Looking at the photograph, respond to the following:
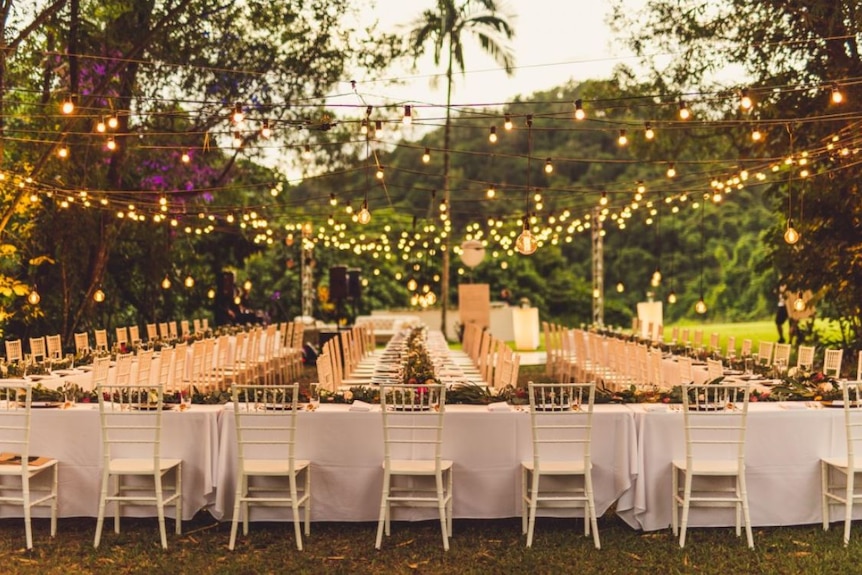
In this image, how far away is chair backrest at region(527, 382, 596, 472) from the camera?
5.80 m

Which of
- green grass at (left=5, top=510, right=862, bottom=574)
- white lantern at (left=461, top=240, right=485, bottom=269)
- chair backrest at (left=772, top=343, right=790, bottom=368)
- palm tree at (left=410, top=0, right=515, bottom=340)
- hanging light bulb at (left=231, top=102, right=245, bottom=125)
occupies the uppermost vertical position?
palm tree at (left=410, top=0, right=515, bottom=340)

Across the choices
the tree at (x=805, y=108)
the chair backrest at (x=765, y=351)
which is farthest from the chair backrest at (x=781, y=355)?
the tree at (x=805, y=108)

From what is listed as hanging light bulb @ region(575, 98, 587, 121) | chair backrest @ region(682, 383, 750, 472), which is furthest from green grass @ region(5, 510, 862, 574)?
hanging light bulb @ region(575, 98, 587, 121)

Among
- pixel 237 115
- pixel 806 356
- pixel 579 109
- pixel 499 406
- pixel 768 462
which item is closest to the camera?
pixel 768 462

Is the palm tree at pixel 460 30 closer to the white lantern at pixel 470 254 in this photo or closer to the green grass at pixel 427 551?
the white lantern at pixel 470 254

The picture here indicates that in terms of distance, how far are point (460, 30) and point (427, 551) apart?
18543mm

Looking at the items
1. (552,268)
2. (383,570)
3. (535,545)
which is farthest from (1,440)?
(552,268)

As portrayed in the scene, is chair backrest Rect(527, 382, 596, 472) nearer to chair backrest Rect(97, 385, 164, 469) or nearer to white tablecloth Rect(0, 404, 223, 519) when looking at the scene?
white tablecloth Rect(0, 404, 223, 519)

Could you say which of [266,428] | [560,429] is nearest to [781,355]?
[560,429]

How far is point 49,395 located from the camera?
6543 mm

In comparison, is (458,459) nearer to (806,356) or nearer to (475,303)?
(806,356)

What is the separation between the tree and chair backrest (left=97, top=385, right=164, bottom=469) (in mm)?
8990

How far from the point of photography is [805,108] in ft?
44.9

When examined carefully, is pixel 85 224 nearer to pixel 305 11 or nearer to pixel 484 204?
pixel 305 11
